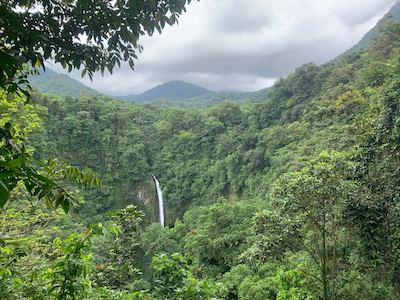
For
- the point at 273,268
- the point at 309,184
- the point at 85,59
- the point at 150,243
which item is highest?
the point at 85,59

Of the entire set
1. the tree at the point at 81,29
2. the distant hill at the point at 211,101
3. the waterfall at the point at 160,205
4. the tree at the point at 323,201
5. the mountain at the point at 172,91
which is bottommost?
the waterfall at the point at 160,205

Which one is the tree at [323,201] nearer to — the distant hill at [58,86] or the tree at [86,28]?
the tree at [86,28]

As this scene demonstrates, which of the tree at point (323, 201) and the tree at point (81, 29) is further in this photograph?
the tree at point (323, 201)

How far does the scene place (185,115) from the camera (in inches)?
1446

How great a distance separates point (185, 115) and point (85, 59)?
115ft

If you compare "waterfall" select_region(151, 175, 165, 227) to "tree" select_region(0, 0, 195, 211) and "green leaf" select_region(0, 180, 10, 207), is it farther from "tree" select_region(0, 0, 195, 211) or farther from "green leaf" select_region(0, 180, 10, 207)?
"green leaf" select_region(0, 180, 10, 207)

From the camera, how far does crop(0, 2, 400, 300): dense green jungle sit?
254cm

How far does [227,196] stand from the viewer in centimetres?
2786

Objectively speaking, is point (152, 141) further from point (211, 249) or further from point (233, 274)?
point (233, 274)

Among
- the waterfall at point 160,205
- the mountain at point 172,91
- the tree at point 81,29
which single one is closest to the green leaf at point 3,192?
the tree at point 81,29

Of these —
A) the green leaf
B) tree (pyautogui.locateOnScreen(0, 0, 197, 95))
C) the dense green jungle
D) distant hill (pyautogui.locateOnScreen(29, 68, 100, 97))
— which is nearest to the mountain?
distant hill (pyautogui.locateOnScreen(29, 68, 100, 97))

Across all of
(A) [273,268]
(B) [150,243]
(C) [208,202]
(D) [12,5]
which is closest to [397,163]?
(A) [273,268]

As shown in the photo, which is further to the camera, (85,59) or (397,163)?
(397,163)

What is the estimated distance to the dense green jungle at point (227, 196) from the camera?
2539 mm
